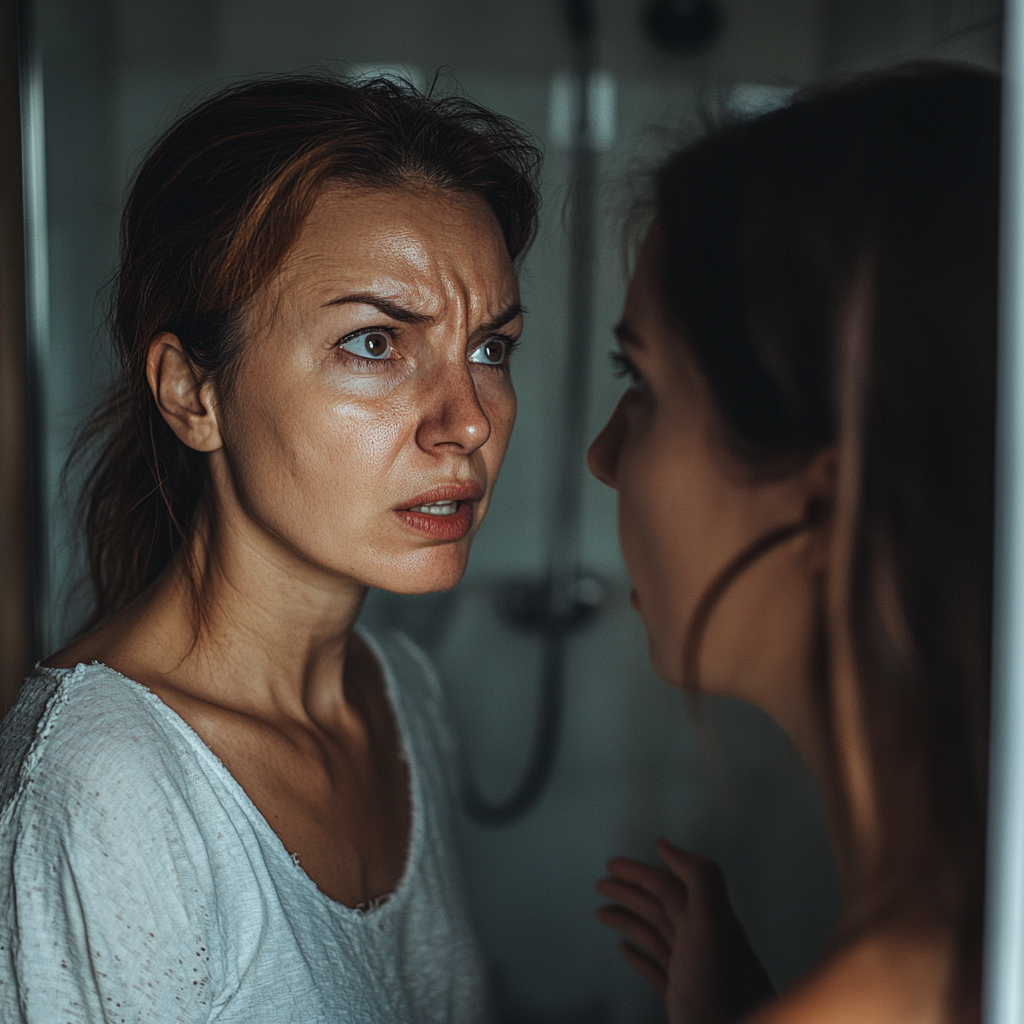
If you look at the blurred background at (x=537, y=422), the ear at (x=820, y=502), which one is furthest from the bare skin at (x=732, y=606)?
the blurred background at (x=537, y=422)

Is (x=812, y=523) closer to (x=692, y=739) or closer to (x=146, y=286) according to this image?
(x=146, y=286)

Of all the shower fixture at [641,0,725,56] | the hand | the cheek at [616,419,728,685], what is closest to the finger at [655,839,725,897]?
the hand

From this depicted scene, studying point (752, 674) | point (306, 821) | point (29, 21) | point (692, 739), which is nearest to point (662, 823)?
point (692, 739)

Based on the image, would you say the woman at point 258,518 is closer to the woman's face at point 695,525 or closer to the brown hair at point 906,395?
the woman's face at point 695,525

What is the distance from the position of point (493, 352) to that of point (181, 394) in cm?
22

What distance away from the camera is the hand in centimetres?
48

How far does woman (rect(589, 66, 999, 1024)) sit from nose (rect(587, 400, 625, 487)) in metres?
0.09

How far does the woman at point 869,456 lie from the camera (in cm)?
32

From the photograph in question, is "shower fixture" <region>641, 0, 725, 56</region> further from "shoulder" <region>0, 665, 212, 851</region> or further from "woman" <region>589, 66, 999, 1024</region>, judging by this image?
"shoulder" <region>0, 665, 212, 851</region>

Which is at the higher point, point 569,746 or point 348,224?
point 348,224

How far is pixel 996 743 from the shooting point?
12.0 inches

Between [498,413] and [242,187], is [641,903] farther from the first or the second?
[242,187]

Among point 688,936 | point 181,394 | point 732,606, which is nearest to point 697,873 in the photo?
point 688,936

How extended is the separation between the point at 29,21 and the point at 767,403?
35.3 inches
